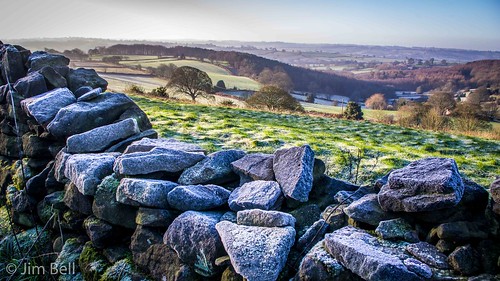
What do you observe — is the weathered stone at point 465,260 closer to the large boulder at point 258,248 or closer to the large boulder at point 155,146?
the large boulder at point 258,248

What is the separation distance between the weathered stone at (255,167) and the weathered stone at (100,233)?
1691 millimetres

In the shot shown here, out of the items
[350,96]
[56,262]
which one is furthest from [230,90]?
[56,262]

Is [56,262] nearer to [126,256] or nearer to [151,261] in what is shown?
[126,256]

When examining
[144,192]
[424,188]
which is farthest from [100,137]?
[424,188]

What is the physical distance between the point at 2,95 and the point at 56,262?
4.61 m

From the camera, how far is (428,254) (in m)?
2.56

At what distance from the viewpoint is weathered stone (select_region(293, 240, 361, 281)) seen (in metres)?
2.60

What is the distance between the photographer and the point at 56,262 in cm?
438

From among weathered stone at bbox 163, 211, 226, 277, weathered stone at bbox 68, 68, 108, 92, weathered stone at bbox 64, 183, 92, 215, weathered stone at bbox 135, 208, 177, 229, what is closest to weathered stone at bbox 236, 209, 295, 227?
weathered stone at bbox 163, 211, 226, 277

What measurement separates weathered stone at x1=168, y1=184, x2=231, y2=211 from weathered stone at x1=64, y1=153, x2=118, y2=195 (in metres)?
1.27

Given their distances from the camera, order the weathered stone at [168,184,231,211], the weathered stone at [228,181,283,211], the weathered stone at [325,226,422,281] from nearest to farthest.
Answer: the weathered stone at [325,226,422,281] → the weathered stone at [228,181,283,211] → the weathered stone at [168,184,231,211]

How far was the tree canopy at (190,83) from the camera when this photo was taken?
34938mm

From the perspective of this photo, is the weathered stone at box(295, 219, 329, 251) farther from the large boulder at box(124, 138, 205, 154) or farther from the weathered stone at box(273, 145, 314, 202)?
the large boulder at box(124, 138, 205, 154)

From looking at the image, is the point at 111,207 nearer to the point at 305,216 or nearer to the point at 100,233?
the point at 100,233
